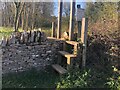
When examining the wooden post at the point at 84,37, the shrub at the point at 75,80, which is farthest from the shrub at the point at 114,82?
the wooden post at the point at 84,37

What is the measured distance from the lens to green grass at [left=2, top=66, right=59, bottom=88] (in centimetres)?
579

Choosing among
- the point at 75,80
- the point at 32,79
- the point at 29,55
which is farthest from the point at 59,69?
the point at 29,55

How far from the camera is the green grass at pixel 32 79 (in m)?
5.79

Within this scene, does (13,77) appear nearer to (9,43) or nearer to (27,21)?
(9,43)

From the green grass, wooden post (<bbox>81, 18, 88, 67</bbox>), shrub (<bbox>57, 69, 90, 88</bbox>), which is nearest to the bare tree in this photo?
the green grass

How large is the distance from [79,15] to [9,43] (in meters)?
1.94

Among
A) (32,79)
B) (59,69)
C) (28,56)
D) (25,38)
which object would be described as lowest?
(32,79)

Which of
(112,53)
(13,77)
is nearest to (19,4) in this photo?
(13,77)

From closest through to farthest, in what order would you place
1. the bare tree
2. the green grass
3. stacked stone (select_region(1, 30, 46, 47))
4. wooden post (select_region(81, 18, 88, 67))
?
1. the green grass
2. wooden post (select_region(81, 18, 88, 67))
3. stacked stone (select_region(1, 30, 46, 47))
4. the bare tree

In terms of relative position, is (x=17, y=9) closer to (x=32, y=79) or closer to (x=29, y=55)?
(x=29, y=55)

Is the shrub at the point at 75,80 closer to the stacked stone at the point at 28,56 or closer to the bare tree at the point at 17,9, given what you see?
the stacked stone at the point at 28,56

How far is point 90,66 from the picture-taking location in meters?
6.26

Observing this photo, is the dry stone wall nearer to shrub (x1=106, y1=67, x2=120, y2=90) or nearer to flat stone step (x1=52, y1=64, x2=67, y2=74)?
flat stone step (x1=52, y1=64, x2=67, y2=74)

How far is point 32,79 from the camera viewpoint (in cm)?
621
